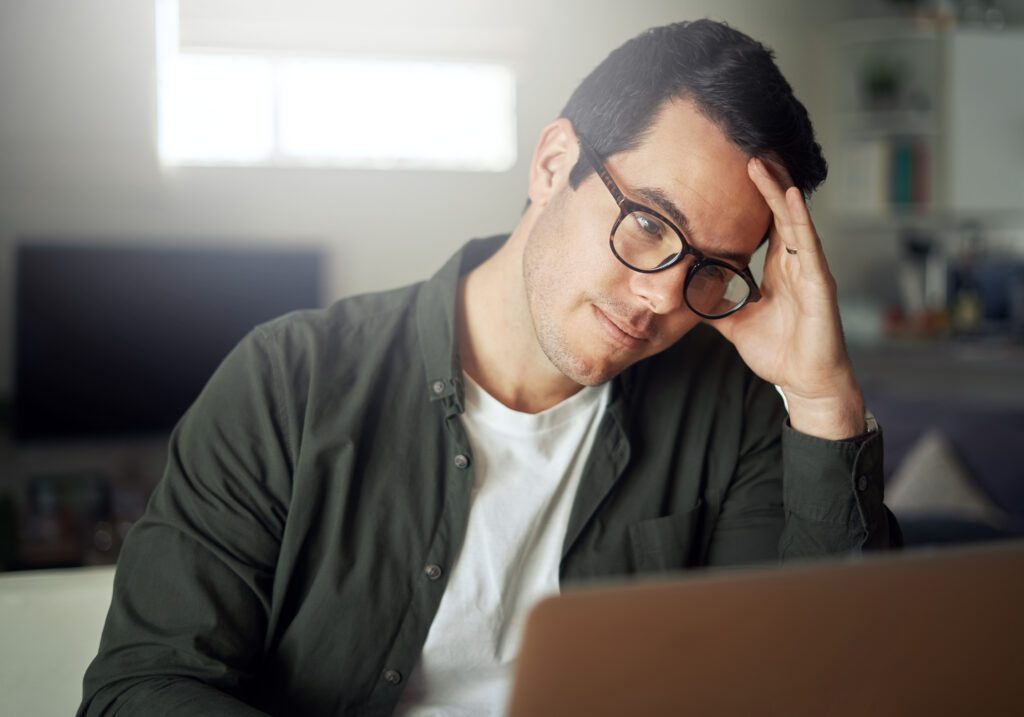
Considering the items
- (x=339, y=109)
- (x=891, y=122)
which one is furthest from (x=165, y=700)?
(x=891, y=122)

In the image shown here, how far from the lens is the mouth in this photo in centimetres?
103

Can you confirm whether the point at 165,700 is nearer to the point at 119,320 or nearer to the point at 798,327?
the point at 798,327

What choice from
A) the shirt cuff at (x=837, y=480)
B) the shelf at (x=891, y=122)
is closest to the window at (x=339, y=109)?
the shirt cuff at (x=837, y=480)

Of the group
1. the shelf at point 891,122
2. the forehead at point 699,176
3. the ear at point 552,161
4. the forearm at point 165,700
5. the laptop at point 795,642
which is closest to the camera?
the laptop at point 795,642

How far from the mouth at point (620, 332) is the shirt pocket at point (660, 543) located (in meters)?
0.23

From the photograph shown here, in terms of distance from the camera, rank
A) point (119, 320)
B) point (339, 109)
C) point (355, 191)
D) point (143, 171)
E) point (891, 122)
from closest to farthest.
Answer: point (339, 109)
point (355, 191)
point (119, 320)
point (143, 171)
point (891, 122)

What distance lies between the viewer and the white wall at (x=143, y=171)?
2.15 metres

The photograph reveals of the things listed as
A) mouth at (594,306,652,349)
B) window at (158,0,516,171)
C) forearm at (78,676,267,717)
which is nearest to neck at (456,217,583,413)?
mouth at (594,306,652,349)

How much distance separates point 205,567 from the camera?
0.93 m

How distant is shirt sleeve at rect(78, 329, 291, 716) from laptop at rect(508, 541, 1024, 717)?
0.46 meters

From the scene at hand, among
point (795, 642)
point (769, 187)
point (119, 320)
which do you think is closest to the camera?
point (795, 642)

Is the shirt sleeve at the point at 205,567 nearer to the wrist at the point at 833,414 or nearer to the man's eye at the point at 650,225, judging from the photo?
the man's eye at the point at 650,225

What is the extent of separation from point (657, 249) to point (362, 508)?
0.40 metres

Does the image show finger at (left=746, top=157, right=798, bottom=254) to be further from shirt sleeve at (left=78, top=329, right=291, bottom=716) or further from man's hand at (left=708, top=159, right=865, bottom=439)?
shirt sleeve at (left=78, top=329, right=291, bottom=716)
